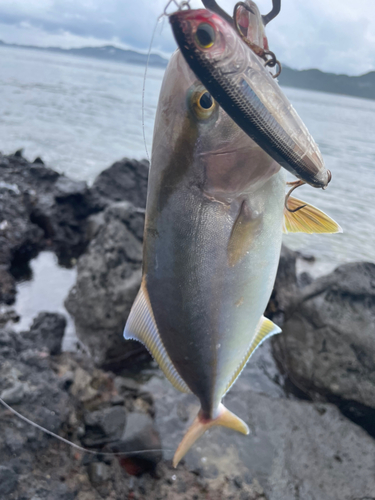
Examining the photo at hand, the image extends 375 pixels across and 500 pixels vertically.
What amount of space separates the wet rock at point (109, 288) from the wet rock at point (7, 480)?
196 centimetres

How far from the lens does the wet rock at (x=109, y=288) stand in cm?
454

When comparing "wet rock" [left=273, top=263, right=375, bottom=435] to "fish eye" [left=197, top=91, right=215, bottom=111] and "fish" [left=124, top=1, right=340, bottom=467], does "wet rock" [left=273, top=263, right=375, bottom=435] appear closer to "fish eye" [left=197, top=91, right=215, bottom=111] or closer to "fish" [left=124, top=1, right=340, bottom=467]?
"fish" [left=124, top=1, right=340, bottom=467]

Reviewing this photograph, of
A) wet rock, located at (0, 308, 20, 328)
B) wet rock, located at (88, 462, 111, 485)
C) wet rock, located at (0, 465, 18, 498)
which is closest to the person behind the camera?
wet rock, located at (0, 465, 18, 498)

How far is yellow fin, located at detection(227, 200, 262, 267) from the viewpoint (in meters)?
1.43

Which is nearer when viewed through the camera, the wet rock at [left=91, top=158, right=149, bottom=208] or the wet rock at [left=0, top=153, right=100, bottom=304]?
the wet rock at [left=0, top=153, right=100, bottom=304]

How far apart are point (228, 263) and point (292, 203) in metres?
0.48

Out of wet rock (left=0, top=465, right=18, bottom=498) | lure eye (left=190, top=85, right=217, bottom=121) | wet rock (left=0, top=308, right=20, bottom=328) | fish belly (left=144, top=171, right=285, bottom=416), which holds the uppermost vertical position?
lure eye (left=190, top=85, right=217, bottom=121)

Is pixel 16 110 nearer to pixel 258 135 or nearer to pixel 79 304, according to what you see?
pixel 79 304

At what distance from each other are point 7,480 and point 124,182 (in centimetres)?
715

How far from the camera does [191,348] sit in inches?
70.1

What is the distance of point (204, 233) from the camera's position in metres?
1.45

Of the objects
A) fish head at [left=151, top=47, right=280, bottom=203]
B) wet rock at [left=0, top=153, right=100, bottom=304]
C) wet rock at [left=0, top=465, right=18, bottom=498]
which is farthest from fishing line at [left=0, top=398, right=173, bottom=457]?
wet rock at [left=0, top=153, right=100, bottom=304]

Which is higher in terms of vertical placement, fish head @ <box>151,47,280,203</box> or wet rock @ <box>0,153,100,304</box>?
fish head @ <box>151,47,280,203</box>

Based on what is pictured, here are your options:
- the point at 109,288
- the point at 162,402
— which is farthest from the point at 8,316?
the point at 162,402
